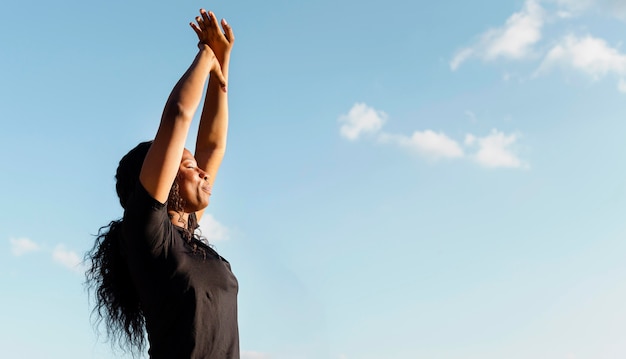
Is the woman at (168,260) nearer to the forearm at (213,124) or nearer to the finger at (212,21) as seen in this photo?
the finger at (212,21)

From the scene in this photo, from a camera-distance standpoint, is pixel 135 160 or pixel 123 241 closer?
pixel 123 241

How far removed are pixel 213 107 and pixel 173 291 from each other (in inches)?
75.3

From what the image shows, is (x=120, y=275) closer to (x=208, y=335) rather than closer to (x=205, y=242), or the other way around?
(x=205, y=242)

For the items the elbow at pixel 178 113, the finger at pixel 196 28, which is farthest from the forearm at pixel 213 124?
the elbow at pixel 178 113

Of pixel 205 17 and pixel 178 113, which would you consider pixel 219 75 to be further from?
pixel 178 113

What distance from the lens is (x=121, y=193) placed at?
15.9ft

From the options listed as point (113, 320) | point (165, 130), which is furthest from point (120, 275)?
point (165, 130)

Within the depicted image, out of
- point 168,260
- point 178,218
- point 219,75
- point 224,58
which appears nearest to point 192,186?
point 178,218

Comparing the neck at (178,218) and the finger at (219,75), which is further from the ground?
the finger at (219,75)

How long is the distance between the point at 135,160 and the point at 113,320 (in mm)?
1063

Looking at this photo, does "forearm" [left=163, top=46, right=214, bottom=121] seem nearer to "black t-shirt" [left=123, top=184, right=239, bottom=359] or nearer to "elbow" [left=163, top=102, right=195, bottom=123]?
"elbow" [left=163, top=102, right=195, bottom=123]

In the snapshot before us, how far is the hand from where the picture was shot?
545cm

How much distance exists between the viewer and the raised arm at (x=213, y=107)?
5.46 metres

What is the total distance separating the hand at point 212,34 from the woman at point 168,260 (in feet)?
1.76
